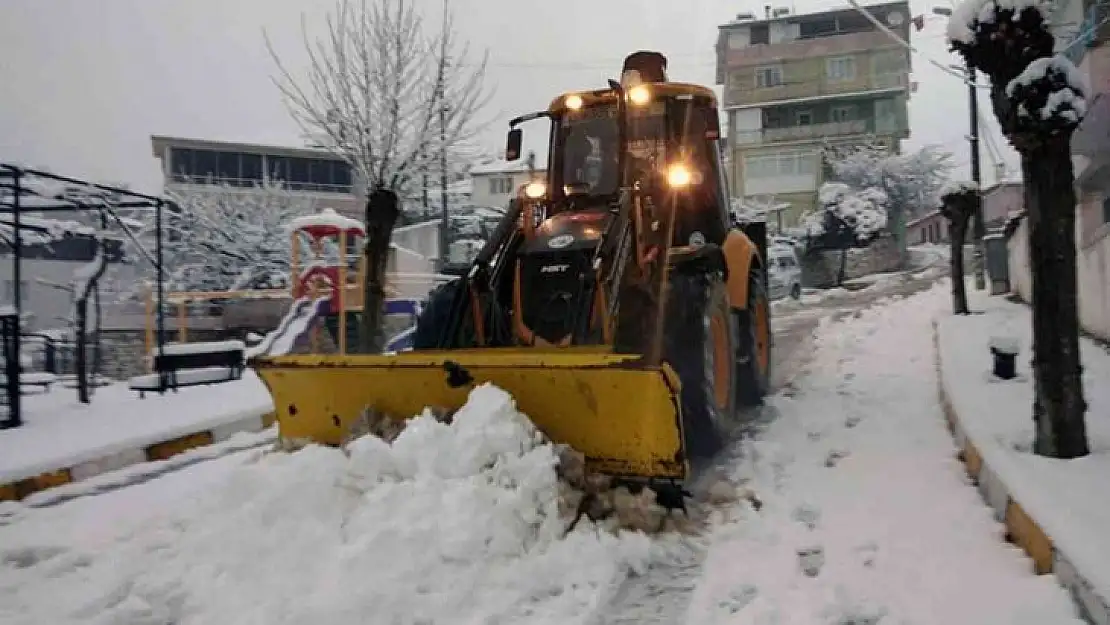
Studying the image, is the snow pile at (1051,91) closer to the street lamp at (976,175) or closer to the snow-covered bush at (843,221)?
the street lamp at (976,175)

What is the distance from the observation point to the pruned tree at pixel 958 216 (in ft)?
43.8

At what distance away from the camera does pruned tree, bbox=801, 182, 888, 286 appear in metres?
28.3

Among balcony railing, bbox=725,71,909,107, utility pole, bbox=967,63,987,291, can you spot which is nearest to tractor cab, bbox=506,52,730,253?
utility pole, bbox=967,63,987,291

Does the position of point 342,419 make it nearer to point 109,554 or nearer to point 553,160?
point 109,554

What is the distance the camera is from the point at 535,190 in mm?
6832

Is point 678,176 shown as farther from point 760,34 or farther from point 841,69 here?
point 760,34

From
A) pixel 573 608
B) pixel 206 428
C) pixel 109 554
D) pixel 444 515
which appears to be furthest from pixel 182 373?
pixel 573 608

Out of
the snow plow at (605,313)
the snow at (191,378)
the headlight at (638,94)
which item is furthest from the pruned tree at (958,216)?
the snow at (191,378)

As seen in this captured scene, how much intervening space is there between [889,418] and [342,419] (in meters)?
4.12

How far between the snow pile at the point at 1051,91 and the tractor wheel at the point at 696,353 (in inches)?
79.4

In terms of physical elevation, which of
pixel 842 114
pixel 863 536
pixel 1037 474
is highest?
pixel 842 114

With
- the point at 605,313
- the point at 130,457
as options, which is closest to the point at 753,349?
the point at 605,313

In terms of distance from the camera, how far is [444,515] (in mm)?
3957

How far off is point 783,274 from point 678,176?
1609 centimetres
